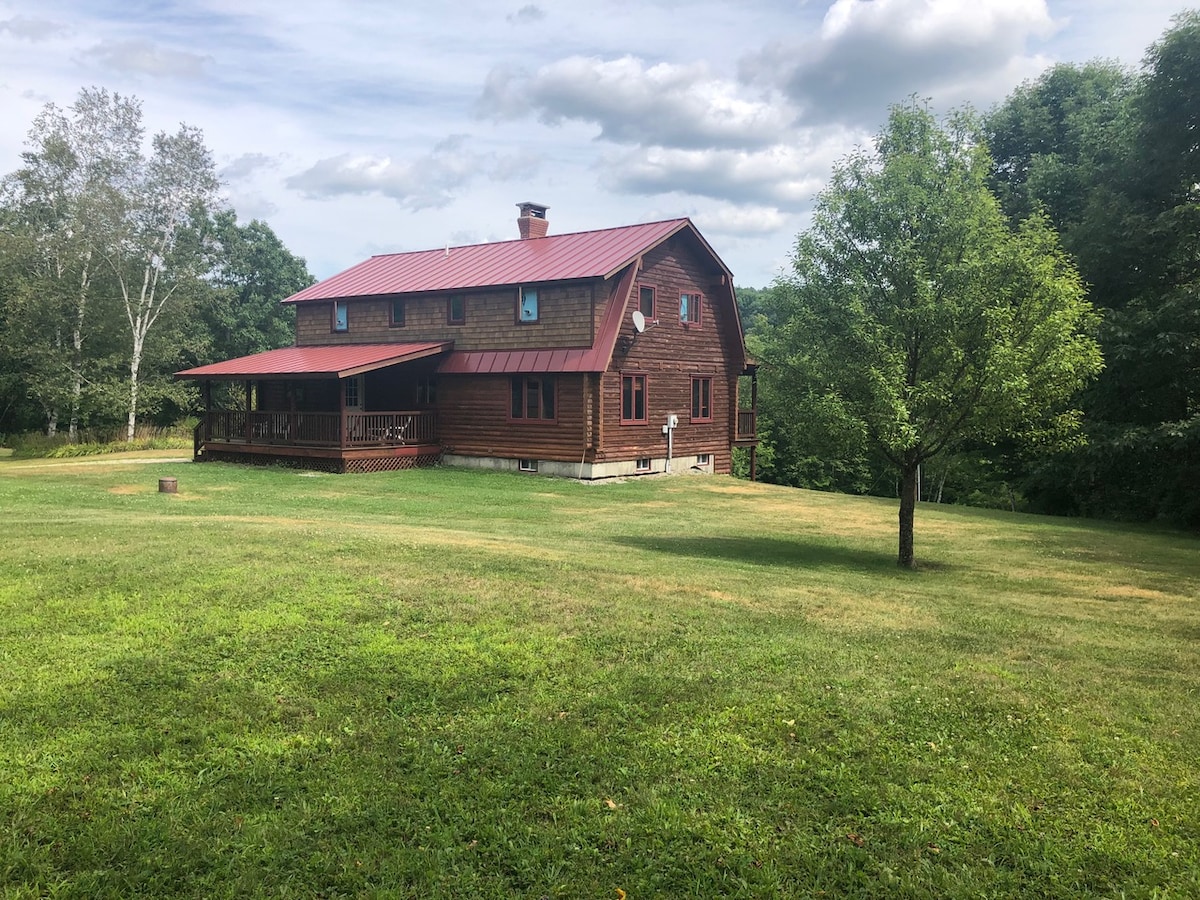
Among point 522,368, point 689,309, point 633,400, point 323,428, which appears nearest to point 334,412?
point 323,428

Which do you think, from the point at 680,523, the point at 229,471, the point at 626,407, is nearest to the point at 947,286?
the point at 680,523

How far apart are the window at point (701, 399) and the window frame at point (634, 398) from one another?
8.95 ft

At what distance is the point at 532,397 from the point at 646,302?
473 cm

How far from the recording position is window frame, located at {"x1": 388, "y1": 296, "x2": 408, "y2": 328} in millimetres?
29559

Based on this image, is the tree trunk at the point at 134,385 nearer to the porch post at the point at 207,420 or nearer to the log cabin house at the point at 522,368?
the log cabin house at the point at 522,368

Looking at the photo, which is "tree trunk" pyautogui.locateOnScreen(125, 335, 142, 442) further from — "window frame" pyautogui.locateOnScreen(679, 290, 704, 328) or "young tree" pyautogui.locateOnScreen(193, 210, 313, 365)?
"window frame" pyautogui.locateOnScreen(679, 290, 704, 328)

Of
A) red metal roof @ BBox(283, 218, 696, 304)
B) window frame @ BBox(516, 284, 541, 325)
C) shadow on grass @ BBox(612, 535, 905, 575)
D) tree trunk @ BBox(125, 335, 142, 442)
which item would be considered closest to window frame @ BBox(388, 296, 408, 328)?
red metal roof @ BBox(283, 218, 696, 304)

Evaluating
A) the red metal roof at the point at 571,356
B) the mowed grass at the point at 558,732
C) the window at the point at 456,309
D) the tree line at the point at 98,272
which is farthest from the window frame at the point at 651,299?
the tree line at the point at 98,272

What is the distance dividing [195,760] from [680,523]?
13.4 m

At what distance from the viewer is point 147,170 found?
36.4 meters

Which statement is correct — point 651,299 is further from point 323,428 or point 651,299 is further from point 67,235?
point 67,235

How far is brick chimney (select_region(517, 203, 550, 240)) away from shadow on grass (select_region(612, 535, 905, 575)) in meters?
19.2

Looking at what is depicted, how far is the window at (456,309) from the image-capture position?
27875 millimetres

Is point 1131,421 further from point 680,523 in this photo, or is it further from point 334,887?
point 334,887
